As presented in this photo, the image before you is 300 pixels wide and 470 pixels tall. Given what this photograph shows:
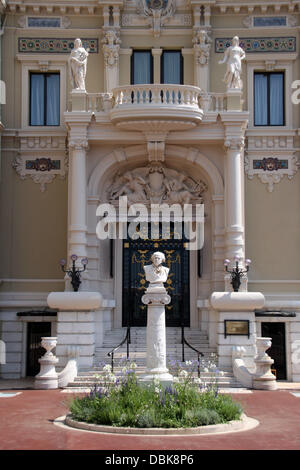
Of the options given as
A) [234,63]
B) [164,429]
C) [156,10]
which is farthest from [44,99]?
[164,429]

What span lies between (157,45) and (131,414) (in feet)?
59.7

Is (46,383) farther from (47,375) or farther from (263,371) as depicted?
(263,371)

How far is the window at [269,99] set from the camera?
2831cm

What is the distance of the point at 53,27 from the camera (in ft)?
93.1

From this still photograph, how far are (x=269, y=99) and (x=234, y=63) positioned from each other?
3135mm

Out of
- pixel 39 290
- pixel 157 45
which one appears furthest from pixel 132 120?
pixel 39 290

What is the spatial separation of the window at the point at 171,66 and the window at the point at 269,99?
299cm

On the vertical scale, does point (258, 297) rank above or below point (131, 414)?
above

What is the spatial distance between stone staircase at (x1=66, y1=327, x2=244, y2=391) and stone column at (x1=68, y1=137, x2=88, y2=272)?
10.5 ft

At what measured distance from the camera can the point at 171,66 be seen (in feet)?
94.4

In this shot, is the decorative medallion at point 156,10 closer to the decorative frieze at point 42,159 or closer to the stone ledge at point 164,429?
the decorative frieze at point 42,159
